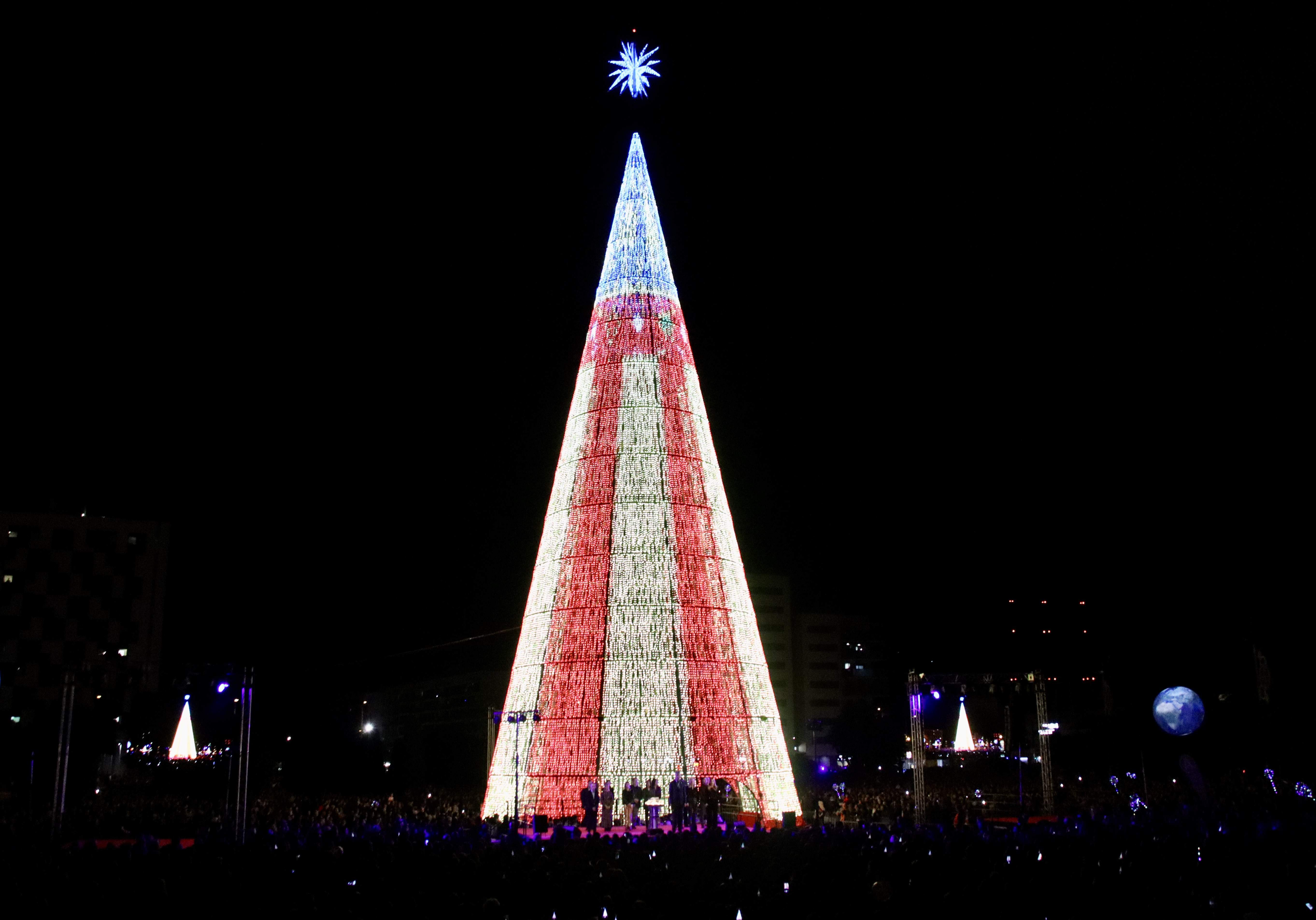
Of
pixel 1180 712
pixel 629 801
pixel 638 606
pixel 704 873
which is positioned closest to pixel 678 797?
pixel 629 801

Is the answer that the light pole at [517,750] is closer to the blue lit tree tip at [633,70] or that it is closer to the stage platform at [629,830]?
the stage platform at [629,830]

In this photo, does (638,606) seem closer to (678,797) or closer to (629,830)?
(678,797)

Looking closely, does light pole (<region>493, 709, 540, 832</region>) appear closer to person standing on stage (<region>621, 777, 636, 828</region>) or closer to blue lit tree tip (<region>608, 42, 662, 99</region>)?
person standing on stage (<region>621, 777, 636, 828</region>)

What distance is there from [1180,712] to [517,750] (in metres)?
15.2

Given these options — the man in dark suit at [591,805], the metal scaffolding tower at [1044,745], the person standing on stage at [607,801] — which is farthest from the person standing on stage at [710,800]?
the metal scaffolding tower at [1044,745]

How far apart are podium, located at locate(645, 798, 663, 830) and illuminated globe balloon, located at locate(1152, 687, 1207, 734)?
505 inches

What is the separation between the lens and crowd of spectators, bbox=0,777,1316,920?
9.95 m

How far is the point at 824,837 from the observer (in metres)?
13.4

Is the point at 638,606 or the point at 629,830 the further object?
the point at 638,606

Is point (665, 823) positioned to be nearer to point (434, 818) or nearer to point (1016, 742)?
point (434, 818)

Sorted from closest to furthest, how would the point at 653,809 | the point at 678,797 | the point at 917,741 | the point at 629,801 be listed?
the point at 678,797
the point at 629,801
the point at 653,809
the point at 917,741

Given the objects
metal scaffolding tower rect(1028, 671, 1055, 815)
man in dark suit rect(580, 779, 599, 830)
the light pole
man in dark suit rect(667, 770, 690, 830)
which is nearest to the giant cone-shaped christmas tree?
the light pole

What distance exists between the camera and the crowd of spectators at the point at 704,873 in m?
9.95

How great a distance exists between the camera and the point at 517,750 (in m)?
19.3
